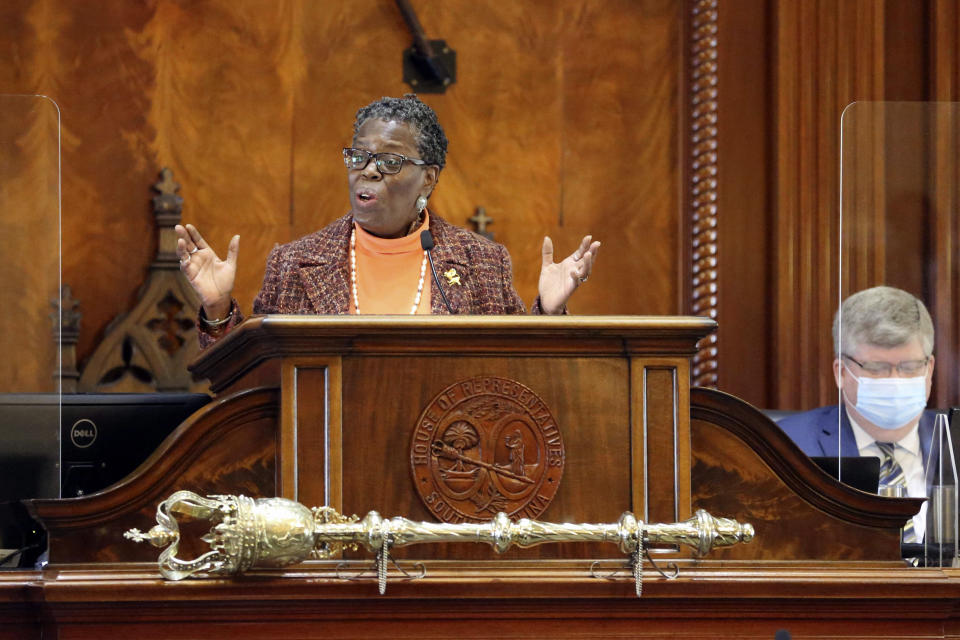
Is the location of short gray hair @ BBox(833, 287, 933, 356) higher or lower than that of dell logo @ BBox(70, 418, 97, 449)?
higher

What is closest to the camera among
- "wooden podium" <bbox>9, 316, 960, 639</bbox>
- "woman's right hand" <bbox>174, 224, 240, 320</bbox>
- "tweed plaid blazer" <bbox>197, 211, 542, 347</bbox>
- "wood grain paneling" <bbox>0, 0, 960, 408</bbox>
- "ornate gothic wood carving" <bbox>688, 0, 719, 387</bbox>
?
"wooden podium" <bbox>9, 316, 960, 639</bbox>

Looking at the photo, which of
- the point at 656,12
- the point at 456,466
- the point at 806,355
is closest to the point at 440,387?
the point at 456,466

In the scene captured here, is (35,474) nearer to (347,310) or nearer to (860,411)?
(347,310)

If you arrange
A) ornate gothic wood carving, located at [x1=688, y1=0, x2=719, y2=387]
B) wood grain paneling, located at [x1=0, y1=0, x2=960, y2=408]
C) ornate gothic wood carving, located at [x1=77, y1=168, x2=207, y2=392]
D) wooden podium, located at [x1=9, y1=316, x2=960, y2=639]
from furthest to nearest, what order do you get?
ornate gothic wood carving, located at [x1=688, y1=0, x2=719, y2=387]
wood grain paneling, located at [x1=0, y1=0, x2=960, y2=408]
ornate gothic wood carving, located at [x1=77, y1=168, x2=207, y2=392]
wooden podium, located at [x1=9, y1=316, x2=960, y2=639]

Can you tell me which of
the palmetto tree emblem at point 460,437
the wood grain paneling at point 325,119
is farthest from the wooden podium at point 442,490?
the wood grain paneling at point 325,119

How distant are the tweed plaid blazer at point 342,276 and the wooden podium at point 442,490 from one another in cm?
69

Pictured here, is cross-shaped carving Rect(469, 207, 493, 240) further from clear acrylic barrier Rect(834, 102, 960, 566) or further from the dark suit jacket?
clear acrylic barrier Rect(834, 102, 960, 566)

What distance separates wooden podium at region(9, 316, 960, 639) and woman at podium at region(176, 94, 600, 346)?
64cm

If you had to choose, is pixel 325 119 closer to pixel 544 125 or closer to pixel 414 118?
pixel 544 125

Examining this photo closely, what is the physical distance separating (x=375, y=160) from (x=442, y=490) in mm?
1151

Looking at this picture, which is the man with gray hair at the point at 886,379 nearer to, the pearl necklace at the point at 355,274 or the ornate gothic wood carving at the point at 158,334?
the pearl necklace at the point at 355,274

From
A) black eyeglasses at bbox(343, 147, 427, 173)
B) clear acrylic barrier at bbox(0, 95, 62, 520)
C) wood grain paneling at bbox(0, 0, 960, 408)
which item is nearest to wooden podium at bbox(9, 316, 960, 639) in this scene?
clear acrylic barrier at bbox(0, 95, 62, 520)

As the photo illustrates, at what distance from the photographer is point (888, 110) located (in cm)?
345

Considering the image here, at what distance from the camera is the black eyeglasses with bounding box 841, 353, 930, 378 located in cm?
340
